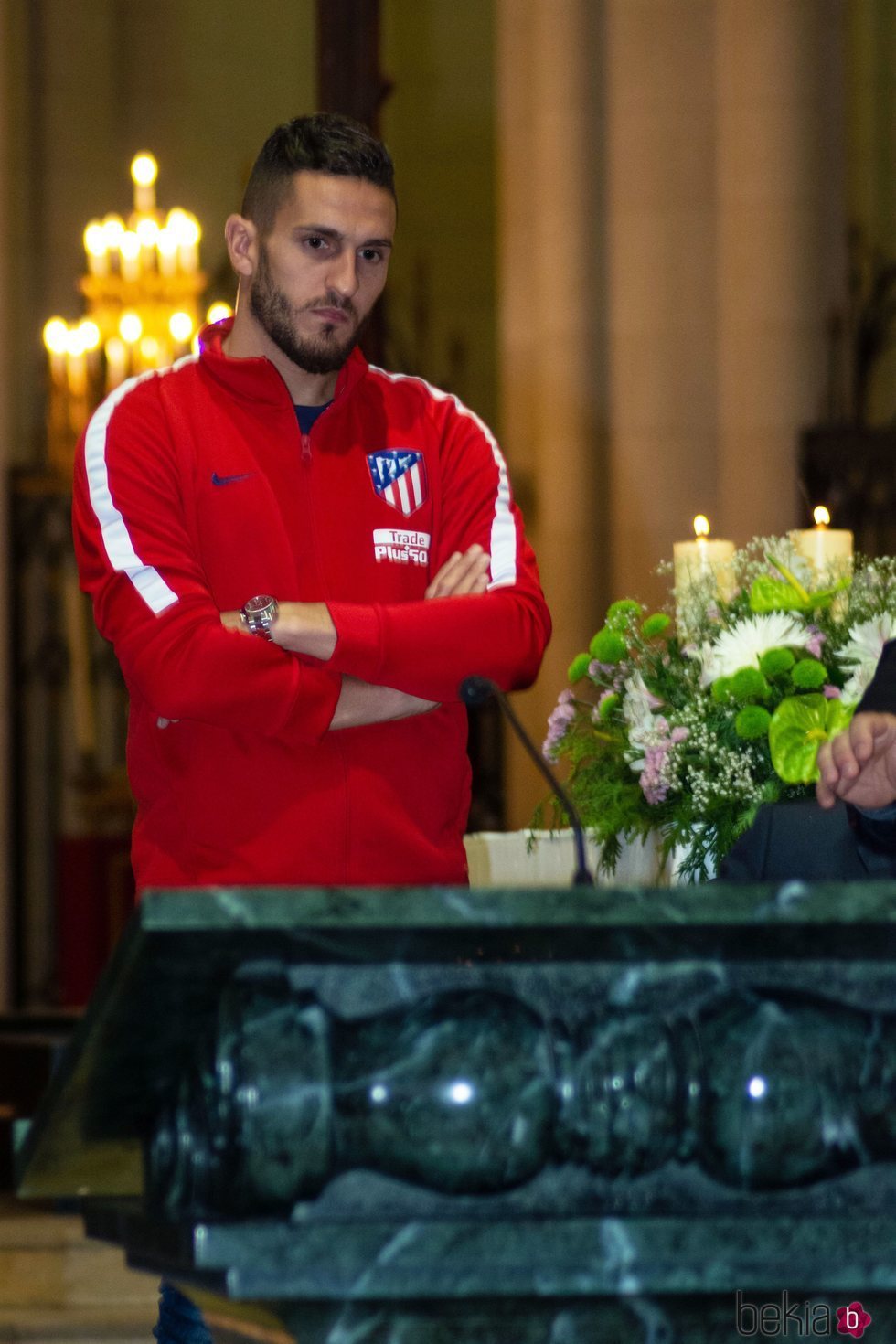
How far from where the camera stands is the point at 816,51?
8.38 metres

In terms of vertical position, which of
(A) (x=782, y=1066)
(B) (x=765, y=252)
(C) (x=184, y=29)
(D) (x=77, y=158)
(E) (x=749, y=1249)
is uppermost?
(C) (x=184, y=29)

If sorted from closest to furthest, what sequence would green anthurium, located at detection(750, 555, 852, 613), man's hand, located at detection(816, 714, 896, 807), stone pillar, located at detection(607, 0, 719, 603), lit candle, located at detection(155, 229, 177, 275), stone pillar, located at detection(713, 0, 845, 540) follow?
man's hand, located at detection(816, 714, 896, 807) → green anthurium, located at detection(750, 555, 852, 613) → stone pillar, located at detection(713, 0, 845, 540) → stone pillar, located at detection(607, 0, 719, 603) → lit candle, located at detection(155, 229, 177, 275)

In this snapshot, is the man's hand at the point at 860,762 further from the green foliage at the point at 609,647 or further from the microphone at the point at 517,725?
the green foliage at the point at 609,647

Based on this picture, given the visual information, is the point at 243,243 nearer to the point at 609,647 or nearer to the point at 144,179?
the point at 609,647

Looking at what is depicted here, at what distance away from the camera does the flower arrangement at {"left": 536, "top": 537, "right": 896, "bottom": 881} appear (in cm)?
280

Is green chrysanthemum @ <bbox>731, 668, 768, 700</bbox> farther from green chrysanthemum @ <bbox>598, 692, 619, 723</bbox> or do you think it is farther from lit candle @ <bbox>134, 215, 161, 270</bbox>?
lit candle @ <bbox>134, 215, 161, 270</bbox>

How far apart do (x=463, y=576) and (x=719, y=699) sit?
0.39m

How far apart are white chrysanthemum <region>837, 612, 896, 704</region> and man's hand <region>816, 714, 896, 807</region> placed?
0.56 m

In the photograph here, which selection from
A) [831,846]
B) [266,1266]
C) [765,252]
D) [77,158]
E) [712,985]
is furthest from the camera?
[77,158]

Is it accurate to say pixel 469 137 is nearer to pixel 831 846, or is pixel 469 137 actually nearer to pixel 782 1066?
pixel 831 846

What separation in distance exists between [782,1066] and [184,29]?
11.0 metres

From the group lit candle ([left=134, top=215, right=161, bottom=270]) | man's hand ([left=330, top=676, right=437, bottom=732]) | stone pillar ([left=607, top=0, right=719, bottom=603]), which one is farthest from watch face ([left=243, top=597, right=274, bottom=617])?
lit candle ([left=134, top=215, right=161, bottom=270])

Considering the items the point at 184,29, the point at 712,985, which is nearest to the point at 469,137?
the point at 184,29

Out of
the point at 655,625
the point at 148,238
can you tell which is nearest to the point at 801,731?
the point at 655,625
